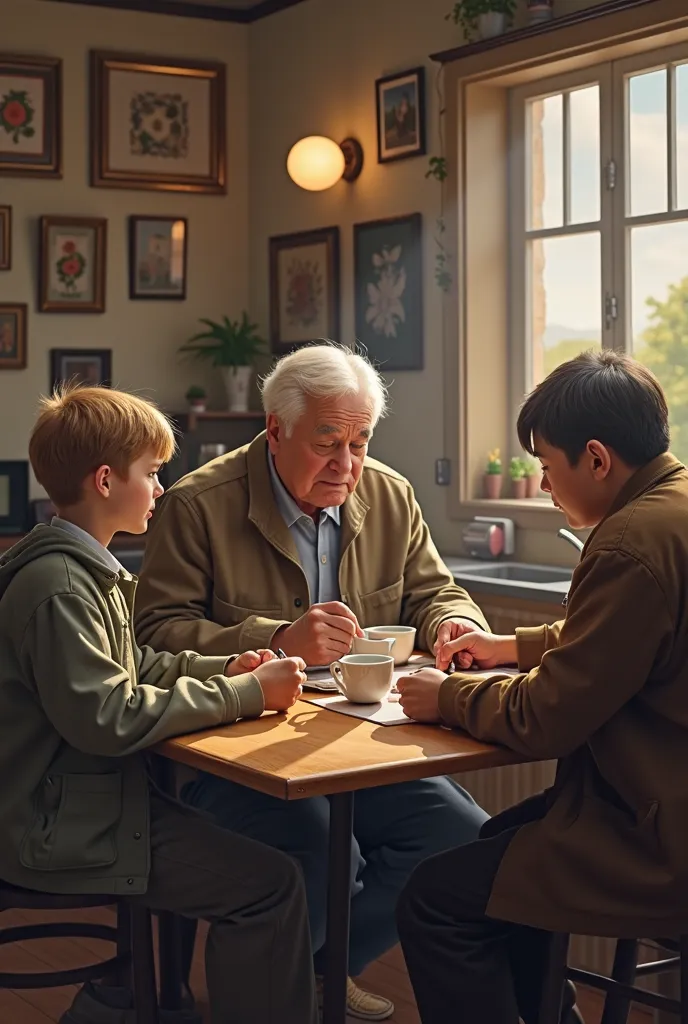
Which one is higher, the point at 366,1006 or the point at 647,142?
the point at 647,142

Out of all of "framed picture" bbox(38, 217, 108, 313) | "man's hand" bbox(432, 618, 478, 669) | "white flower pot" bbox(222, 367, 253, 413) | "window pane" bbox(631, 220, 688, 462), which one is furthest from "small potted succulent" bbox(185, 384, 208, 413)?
"man's hand" bbox(432, 618, 478, 669)

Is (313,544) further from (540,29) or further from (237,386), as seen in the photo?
(237,386)

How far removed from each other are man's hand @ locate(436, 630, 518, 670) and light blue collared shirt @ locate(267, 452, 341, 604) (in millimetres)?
343

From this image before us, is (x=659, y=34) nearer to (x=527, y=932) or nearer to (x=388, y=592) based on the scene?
(x=388, y=592)

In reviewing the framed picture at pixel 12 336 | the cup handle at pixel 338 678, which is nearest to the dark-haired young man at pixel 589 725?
the cup handle at pixel 338 678

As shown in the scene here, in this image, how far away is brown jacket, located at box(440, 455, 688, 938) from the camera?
190cm

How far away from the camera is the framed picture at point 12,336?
4902mm

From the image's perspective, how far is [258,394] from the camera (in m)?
5.27

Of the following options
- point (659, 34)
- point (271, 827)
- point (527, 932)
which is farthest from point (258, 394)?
point (527, 932)

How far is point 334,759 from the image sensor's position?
190 centimetres

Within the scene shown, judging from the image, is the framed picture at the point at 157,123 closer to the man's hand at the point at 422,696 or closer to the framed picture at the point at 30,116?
the framed picture at the point at 30,116

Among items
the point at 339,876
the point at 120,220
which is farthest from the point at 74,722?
the point at 120,220

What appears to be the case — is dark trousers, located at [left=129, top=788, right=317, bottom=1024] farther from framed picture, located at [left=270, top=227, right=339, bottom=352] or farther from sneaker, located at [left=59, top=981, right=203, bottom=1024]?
framed picture, located at [left=270, top=227, right=339, bottom=352]

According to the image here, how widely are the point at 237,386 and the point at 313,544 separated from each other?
2.44 m
